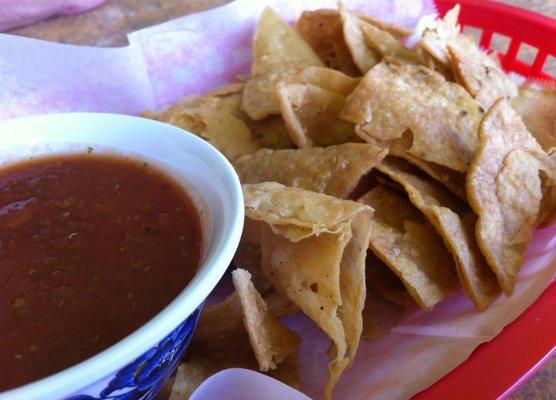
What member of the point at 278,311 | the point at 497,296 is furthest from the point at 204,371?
the point at 497,296

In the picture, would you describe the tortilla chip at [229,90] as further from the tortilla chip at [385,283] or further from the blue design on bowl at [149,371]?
the blue design on bowl at [149,371]

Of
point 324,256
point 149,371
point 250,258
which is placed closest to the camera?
point 149,371

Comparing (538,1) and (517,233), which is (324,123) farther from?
(538,1)

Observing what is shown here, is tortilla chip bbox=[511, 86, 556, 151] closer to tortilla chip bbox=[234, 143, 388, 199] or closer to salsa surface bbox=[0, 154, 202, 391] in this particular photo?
tortilla chip bbox=[234, 143, 388, 199]

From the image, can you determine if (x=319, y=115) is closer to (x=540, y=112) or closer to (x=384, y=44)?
(x=384, y=44)

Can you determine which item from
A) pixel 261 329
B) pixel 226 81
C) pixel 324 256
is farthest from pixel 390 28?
pixel 261 329

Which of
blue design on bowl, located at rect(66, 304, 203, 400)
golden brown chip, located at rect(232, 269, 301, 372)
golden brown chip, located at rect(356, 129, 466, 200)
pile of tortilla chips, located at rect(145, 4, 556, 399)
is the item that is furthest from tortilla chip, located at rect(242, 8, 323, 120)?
blue design on bowl, located at rect(66, 304, 203, 400)
